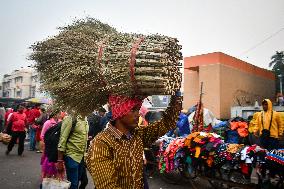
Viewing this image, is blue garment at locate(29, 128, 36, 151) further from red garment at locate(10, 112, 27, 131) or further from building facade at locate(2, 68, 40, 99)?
building facade at locate(2, 68, 40, 99)

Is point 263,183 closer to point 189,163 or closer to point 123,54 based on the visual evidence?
point 189,163

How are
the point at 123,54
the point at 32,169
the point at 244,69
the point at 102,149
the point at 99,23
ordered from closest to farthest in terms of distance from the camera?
1. the point at 123,54
2. the point at 102,149
3. the point at 99,23
4. the point at 32,169
5. the point at 244,69

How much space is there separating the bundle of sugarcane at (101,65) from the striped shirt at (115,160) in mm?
316

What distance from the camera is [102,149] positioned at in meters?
2.20

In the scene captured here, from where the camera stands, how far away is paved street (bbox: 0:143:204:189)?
7.79 meters

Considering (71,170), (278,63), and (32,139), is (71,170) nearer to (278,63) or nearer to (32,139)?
(32,139)

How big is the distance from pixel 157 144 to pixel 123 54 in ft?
21.9

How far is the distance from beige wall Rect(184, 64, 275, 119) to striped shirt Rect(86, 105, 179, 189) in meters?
18.6

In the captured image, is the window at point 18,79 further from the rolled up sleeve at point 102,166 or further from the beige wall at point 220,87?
the rolled up sleeve at point 102,166

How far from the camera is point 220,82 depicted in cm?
2039

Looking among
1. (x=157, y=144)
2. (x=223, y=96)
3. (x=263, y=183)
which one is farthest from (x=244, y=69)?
(x=263, y=183)

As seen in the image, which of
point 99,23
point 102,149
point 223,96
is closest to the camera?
point 102,149

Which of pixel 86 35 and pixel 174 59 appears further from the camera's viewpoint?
pixel 86 35

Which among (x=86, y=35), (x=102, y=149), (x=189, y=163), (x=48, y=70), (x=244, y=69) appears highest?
(x=244, y=69)
